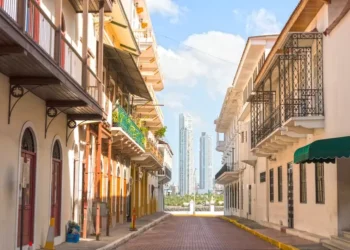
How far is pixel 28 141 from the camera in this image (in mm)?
15062

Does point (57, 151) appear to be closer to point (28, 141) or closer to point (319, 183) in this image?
point (28, 141)

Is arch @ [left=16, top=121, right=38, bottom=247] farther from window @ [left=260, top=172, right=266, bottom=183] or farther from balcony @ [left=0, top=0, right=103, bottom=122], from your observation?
window @ [left=260, top=172, right=266, bottom=183]

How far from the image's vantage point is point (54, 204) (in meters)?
17.5

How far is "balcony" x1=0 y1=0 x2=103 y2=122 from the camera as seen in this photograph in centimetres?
1030

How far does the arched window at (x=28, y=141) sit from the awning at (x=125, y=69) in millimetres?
7500

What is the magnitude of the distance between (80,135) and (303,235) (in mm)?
8031

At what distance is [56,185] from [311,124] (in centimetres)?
766

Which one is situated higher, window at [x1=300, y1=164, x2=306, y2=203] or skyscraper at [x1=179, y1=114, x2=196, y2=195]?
skyscraper at [x1=179, y1=114, x2=196, y2=195]

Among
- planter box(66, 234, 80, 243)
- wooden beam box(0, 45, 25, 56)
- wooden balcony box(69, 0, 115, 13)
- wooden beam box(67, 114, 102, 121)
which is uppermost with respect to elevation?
wooden balcony box(69, 0, 115, 13)

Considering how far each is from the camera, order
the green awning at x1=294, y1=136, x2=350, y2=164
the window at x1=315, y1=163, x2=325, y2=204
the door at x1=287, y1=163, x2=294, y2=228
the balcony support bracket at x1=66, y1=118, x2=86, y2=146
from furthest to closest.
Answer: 1. the door at x1=287, y1=163, x2=294, y2=228
2. the window at x1=315, y1=163, x2=325, y2=204
3. the balcony support bracket at x1=66, y1=118, x2=86, y2=146
4. the green awning at x1=294, y1=136, x2=350, y2=164

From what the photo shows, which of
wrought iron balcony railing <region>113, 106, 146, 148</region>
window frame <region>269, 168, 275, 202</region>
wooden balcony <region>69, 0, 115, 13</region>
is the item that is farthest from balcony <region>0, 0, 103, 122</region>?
window frame <region>269, 168, 275, 202</region>

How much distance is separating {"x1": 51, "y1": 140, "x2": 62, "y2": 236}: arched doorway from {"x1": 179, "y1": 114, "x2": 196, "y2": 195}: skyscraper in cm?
16151

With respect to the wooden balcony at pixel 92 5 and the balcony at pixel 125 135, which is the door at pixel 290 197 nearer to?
the balcony at pixel 125 135

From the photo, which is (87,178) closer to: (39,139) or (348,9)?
(39,139)
